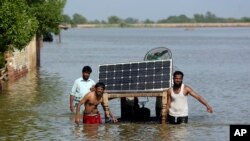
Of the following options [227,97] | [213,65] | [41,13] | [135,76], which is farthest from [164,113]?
[213,65]

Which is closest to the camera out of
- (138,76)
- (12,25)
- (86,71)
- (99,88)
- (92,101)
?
(99,88)

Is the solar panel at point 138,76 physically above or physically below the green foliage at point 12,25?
below

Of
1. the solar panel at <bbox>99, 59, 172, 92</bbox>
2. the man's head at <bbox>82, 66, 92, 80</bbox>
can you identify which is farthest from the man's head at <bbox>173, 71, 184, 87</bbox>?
the man's head at <bbox>82, 66, 92, 80</bbox>

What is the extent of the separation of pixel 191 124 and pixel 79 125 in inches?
119

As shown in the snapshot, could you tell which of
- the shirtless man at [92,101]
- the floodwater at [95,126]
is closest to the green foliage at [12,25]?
the floodwater at [95,126]

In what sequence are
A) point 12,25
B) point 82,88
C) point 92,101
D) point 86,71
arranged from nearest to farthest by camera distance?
point 92,101 < point 86,71 < point 82,88 < point 12,25

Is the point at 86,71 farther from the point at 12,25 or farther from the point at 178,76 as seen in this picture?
the point at 12,25

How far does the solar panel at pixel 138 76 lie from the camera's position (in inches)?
723

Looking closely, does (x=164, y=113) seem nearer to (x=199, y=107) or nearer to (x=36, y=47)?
(x=199, y=107)

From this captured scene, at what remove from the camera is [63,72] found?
132 ft

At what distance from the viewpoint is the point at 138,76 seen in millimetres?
18812

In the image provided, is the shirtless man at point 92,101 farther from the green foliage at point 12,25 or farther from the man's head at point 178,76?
the green foliage at point 12,25

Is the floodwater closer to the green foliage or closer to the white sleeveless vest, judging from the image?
the white sleeveless vest

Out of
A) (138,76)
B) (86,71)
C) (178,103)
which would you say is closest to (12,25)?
(138,76)
